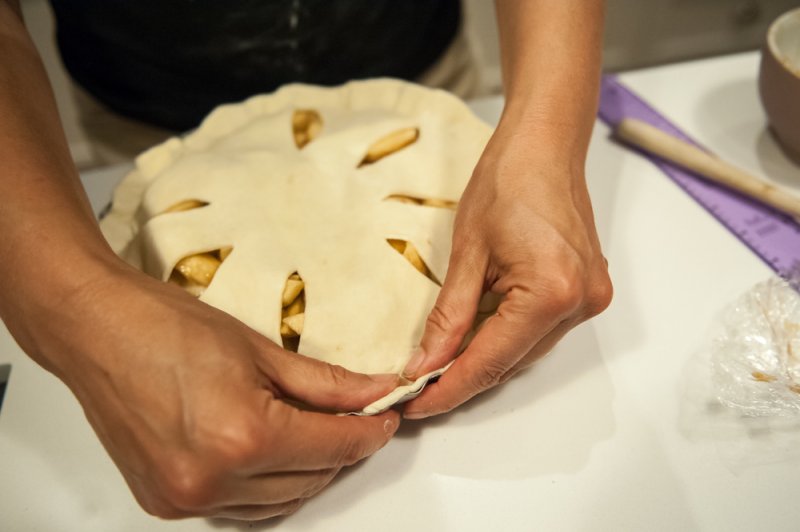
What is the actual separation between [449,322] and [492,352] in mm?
51

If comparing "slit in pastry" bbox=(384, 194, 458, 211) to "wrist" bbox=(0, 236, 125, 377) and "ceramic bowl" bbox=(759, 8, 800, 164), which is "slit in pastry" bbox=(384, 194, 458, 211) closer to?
"wrist" bbox=(0, 236, 125, 377)

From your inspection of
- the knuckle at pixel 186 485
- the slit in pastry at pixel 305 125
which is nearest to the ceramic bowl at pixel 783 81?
the slit in pastry at pixel 305 125

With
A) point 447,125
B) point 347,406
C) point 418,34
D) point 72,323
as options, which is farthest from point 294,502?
point 418,34

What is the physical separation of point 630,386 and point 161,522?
0.54m

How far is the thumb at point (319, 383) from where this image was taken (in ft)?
1.68

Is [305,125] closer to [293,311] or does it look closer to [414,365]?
[293,311]

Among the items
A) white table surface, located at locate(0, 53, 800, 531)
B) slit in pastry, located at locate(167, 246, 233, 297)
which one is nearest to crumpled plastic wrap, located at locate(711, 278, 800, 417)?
white table surface, located at locate(0, 53, 800, 531)

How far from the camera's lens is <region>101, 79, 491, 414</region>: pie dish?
25.6 inches

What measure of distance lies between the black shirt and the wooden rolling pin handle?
14.3 inches

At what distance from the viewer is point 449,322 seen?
1.86 feet

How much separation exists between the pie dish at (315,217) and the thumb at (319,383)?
0.02 m

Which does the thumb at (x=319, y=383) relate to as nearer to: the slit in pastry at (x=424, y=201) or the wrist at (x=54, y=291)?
the wrist at (x=54, y=291)

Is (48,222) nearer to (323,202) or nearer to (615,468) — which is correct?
(323,202)

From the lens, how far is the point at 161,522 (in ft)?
1.99
